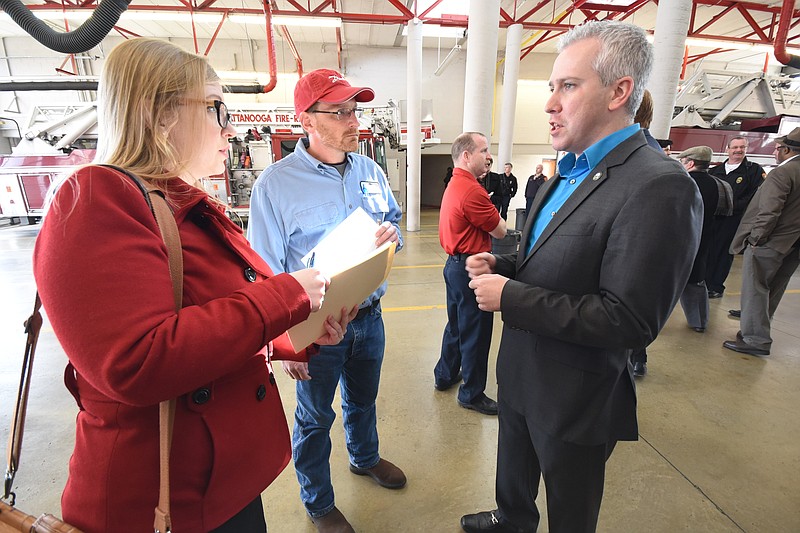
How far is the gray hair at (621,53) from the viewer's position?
3.81 ft

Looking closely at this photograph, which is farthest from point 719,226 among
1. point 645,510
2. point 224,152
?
point 224,152

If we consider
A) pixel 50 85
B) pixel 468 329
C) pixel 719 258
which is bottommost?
pixel 719 258

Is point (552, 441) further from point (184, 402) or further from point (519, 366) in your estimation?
point (184, 402)

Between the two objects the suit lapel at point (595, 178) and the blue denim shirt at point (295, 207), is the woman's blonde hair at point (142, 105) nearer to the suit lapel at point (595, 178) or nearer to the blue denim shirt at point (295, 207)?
the blue denim shirt at point (295, 207)

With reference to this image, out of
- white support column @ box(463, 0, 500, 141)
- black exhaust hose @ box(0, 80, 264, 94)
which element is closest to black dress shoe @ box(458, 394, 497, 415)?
white support column @ box(463, 0, 500, 141)

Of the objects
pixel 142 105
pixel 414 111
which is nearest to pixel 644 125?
pixel 142 105

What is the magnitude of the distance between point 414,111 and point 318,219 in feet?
28.0

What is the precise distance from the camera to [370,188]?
200 cm

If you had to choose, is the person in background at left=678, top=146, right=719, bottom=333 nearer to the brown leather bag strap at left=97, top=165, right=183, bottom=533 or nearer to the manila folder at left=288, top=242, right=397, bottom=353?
the manila folder at left=288, top=242, right=397, bottom=353

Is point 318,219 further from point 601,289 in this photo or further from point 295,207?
point 601,289

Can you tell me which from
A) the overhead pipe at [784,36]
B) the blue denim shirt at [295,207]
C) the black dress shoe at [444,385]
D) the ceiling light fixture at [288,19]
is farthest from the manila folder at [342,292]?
the overhead pipe at [784,36]

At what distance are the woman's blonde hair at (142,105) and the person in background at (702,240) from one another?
4763 millimetres

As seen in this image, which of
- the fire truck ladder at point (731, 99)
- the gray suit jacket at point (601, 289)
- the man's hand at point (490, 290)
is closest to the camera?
the gray suit jacket at point (601, 289)

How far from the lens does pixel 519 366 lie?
57.9 inches
